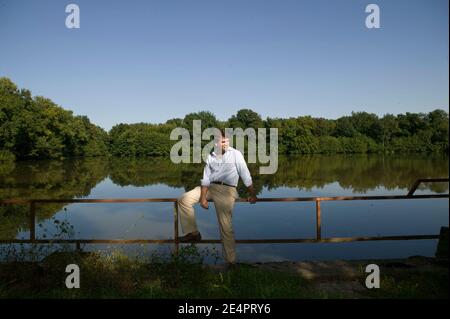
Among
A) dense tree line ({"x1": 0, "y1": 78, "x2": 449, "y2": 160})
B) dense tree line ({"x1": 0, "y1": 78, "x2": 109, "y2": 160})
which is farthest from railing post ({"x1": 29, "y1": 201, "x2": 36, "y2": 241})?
dense tree line ({"x1": 0, "y1": 78, "x2": 449, "y2": 160})

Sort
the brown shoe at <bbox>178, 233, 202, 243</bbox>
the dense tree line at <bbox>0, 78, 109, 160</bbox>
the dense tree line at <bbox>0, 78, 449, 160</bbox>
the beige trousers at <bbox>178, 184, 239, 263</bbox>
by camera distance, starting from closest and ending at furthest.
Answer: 1. the beige trousers at <bbox>178, 184, 239, 263</bbox>
2. the brown shoe at <bbox>178, 233, 202, 243</bbox>
3. the dense tree line at <bbox>0, 78, 109, 160</bbox>
4. the dense tree line at <bbox>0, 78, 449, 160</bbox>

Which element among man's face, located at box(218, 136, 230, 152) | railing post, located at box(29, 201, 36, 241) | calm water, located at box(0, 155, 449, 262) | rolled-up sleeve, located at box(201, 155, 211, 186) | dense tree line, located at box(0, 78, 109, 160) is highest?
dense tree line, located at box(0, 78, 109, 160)

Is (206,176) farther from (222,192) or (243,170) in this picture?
(243,170)

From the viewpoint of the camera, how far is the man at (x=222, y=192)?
17.6 ft

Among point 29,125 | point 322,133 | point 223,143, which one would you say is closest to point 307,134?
point 322,133

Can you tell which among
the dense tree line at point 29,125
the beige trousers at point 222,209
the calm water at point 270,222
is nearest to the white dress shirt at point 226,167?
the beige trousers at point 222,209

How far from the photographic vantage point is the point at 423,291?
4488mm

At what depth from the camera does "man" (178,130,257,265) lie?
5.36 m

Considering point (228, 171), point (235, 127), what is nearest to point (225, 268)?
point (228, 171)

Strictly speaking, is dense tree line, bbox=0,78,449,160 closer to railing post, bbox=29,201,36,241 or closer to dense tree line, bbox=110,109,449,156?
dense tree line, bbox=110,109,449,156

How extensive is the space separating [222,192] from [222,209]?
0.78ft

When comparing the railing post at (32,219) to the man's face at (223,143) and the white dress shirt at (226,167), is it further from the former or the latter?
the man's face at (223,143)

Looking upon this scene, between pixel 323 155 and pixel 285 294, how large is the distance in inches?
3870

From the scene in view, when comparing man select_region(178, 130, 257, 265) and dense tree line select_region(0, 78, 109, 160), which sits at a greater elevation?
dense tree line select_region(0, 78, 109, 160)
